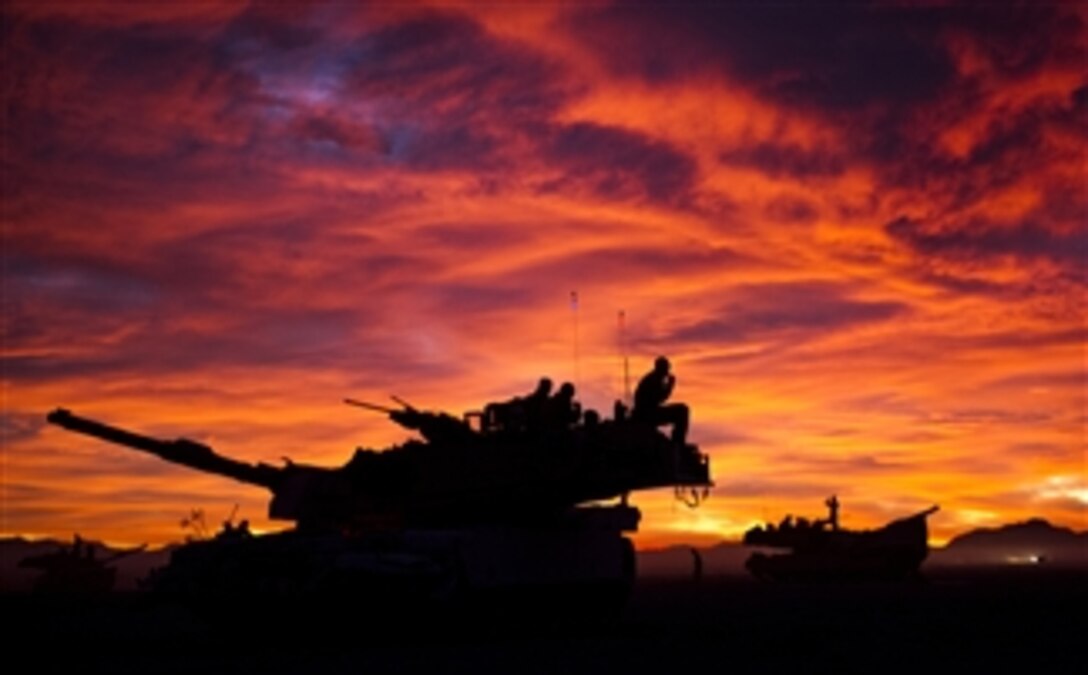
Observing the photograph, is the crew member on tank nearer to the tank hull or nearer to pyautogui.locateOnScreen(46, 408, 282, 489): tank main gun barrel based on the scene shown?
the tank hull

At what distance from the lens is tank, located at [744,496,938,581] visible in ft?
208

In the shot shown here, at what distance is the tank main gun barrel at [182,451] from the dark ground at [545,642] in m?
2.85

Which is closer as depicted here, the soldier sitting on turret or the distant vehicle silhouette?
the soldier sitting on turret

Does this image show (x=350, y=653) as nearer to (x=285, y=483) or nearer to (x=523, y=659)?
(x=523, y=659)

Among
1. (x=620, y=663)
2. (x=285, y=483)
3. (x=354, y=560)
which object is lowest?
(x=620, y=663)

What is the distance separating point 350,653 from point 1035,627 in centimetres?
1258

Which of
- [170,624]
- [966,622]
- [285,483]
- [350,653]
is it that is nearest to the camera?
[350,653]

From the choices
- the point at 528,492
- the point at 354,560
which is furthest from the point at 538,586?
the point at 354,560

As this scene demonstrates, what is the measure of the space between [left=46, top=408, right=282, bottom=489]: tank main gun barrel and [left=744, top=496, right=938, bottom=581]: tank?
44.8 metres

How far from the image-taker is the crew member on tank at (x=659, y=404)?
70.8 ft

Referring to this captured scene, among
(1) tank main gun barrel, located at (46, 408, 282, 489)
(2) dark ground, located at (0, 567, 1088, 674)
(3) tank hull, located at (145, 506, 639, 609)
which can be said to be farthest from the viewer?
(1) tank main gun barrel, located at (46, 408, 282, 489)

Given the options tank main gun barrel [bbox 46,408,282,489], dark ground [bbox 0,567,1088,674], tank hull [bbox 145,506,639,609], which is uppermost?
tank main gun barrel [bbox 46,408,282,489]

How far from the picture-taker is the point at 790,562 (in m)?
65.6

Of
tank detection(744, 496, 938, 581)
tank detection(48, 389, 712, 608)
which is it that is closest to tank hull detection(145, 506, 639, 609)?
tank detection(48, 389, 712, 608)
